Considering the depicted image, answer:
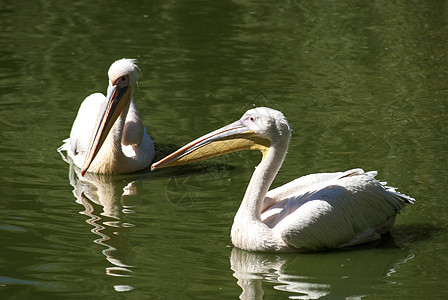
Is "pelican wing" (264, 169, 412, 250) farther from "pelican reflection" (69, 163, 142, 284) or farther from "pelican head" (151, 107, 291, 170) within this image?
"pelican reflection" (69, 163, 142, 284)

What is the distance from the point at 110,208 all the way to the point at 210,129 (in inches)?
69.6

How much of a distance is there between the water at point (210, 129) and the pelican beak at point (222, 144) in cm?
50

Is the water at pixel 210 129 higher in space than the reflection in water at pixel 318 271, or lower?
higher

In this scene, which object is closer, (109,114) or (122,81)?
(109,114)

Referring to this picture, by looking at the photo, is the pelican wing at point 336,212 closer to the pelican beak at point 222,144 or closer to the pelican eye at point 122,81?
the pelican beak at point 222,144

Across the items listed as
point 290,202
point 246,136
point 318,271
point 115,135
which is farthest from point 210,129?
point 318,271

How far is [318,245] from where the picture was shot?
5270mm

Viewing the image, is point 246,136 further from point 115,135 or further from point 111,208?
point 115,135

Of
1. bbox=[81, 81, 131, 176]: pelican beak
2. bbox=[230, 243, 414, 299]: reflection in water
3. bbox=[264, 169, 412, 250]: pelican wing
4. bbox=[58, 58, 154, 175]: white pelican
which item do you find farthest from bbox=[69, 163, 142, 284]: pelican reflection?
bbox=[264, 169, 412, 250]: pelican wing

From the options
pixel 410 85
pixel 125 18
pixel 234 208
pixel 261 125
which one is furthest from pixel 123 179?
pixel 125 18

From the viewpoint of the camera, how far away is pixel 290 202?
536cm

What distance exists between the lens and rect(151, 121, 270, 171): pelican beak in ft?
18.0

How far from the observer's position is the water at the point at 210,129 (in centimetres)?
500

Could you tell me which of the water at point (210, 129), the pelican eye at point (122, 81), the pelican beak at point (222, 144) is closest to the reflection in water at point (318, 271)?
the water at point (210, 129)
